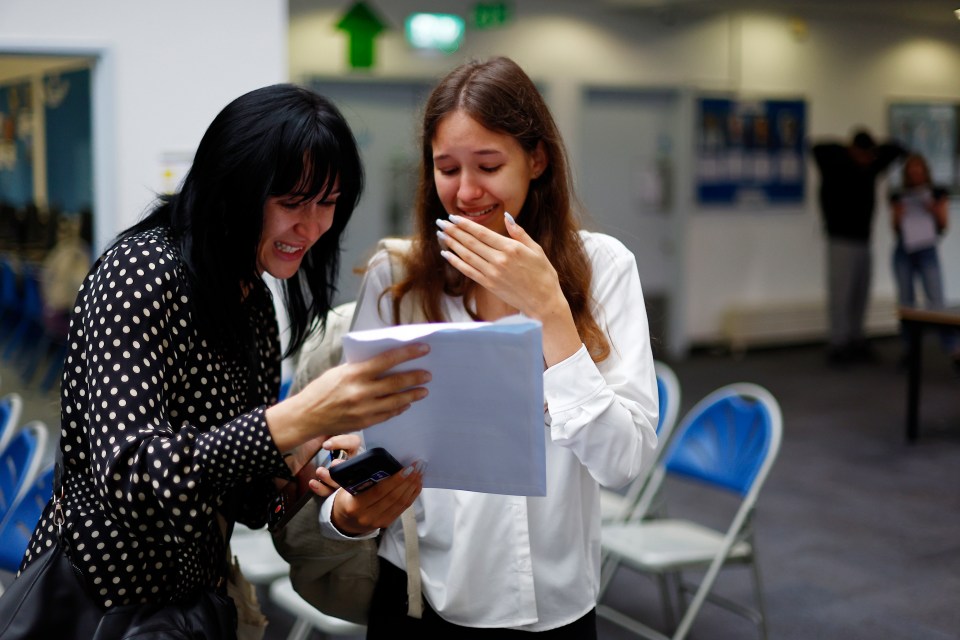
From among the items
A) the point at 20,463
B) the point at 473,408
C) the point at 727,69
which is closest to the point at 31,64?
the point at 20,463

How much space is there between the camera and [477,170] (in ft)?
5.15

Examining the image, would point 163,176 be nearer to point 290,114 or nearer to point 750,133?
point 290,114

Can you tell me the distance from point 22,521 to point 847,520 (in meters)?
3.69

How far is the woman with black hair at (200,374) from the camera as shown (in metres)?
1.19

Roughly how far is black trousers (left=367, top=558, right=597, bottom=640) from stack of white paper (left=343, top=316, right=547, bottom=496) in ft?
1.11

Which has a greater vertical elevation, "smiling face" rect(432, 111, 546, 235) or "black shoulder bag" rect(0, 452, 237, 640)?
"smiling face" rect(432, 111, 546, 235)

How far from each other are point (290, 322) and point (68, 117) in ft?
12.8

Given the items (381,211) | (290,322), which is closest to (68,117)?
(381,211)

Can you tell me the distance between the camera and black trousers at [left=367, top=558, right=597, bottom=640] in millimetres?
1578

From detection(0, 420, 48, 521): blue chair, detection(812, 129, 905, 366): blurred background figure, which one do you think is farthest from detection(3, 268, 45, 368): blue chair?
detection(812, 129, 905, 366): blurred background figure

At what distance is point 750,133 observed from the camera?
945cm

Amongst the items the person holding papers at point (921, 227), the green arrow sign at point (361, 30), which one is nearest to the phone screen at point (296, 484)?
the green arrow sign at point (361, 30)

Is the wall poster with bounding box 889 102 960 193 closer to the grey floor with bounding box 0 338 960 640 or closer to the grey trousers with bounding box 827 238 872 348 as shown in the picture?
the grey trousers with bounding box 827 238 872 348

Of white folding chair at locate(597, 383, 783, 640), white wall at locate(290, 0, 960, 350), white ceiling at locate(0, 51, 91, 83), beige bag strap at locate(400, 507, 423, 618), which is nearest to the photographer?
beige bag strap at locate(400, 507, 423, 618)
